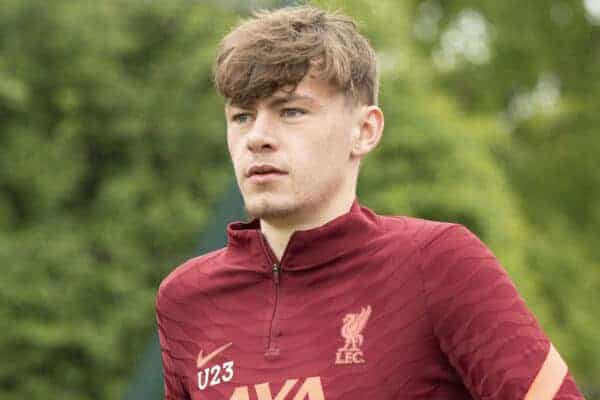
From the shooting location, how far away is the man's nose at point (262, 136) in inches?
89.7

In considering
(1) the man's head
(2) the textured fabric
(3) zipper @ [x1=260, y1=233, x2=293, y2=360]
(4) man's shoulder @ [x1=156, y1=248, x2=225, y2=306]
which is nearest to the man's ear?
(1) the man's head

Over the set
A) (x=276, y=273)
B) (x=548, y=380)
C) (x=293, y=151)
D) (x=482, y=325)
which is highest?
(x=293, y=151)

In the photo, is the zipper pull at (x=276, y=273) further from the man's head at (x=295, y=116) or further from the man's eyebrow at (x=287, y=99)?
the man's eyebrow at (x=287, y=99)

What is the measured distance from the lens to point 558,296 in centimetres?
1532

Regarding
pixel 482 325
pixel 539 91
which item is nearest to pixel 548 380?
pixel 482 325

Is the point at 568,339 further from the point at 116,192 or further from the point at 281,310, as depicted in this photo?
the point at 281,310

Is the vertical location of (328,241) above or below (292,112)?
below

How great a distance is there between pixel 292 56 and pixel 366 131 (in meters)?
0.23

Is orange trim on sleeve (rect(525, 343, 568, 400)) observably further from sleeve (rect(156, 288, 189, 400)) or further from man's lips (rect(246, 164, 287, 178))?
sleeve (rect(156, 288, 189, 400))

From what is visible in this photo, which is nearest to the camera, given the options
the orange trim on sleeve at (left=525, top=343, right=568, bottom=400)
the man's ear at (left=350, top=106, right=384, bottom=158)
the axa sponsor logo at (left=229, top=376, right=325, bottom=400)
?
the orange trim on sleeve at (left=525, top=343, right=568, bottom=400)

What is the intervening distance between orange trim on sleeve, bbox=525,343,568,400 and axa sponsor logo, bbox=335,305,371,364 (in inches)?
12.7

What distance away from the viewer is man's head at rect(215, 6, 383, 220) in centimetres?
229

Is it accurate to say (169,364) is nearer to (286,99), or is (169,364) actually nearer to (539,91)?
(286,99)

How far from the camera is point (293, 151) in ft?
7.50
